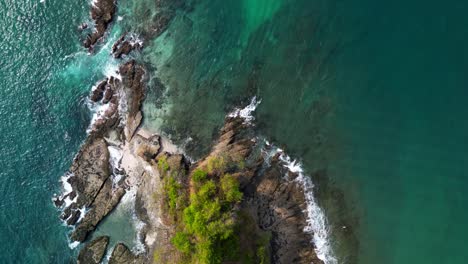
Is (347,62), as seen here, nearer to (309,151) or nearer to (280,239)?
(309,151)

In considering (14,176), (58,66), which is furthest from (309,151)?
(14,176)

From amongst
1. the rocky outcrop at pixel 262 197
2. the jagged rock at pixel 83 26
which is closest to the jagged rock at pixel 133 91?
the rocky outcrop at pixel 262 197

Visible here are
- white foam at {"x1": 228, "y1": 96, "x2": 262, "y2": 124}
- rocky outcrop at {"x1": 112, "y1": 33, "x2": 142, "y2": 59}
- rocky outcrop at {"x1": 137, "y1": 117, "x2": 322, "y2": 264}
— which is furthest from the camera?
rocky outcrop at {"x1": 112, "y1": 33, "x2": 142, "y2": 59}

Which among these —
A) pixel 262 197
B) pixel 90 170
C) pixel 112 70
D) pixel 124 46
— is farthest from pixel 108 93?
pixel 262 197

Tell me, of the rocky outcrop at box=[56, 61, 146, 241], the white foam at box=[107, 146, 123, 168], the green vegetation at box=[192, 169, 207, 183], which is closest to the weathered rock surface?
the green vegetation at box=[192, 169, 207, 183]

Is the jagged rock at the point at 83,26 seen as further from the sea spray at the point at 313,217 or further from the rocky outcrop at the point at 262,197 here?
the sea spray at the point at 313,217

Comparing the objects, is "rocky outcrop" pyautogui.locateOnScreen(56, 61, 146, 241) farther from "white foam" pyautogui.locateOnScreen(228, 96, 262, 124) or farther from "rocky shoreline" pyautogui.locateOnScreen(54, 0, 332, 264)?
"white foam" pyautogui.locateOnScreen(228, 96, 262, 124)

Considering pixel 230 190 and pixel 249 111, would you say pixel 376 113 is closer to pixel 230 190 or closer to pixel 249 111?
pixel 249 111
